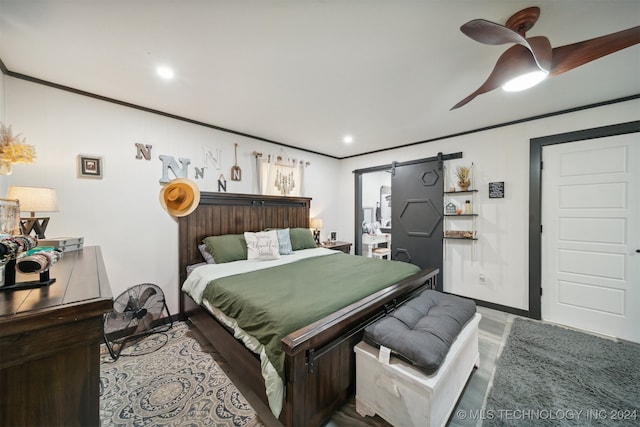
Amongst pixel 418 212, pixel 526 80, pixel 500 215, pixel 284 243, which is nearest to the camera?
pixel 526 80

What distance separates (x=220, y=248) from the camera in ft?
9.32

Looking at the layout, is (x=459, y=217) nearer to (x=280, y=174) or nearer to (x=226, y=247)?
(x=280, y=174)

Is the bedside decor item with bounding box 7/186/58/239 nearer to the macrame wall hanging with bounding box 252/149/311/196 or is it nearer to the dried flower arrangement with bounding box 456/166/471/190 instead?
the macrame wall hanging with bounding box 252/149/311/196

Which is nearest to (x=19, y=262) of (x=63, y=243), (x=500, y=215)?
(x=63, y=243)

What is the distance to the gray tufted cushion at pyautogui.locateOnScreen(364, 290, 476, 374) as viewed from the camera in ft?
4.43

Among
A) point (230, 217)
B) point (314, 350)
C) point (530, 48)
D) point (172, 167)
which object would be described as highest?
point (530, 48)

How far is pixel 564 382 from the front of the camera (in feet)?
5.98

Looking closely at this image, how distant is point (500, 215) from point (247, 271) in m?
3.30

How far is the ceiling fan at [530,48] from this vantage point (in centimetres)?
119

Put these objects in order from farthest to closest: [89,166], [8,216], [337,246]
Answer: [337,246], [89,166], [8,216]

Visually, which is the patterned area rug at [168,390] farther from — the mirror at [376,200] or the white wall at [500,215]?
the mirror at [376,200]

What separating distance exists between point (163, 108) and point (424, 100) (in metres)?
2.88

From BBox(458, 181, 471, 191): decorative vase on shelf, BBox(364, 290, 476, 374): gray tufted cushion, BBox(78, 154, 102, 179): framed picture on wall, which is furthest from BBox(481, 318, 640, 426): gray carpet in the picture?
BBox(78, 154, 102, 179): framed picture on wall

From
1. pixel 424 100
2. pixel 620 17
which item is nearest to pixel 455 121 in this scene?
pixel 424 100
